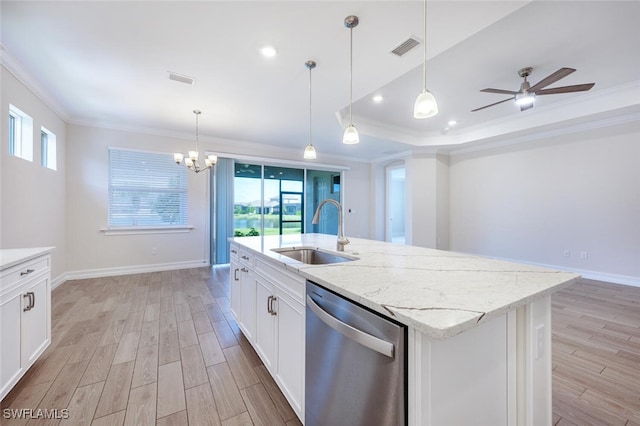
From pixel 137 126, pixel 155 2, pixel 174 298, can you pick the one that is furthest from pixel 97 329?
pixel 137 126

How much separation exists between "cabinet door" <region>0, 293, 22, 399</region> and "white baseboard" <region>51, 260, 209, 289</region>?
2881 millimetres

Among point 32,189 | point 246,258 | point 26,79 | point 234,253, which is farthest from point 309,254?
point 26,79

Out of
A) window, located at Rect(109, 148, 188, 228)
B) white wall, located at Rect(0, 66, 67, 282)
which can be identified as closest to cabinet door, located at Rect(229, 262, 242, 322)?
white wall, located at Rect(0, 66, 67, 282)

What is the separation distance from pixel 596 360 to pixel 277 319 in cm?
245

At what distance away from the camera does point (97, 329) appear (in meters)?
2.46

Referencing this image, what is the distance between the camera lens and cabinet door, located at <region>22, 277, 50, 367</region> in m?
1.65

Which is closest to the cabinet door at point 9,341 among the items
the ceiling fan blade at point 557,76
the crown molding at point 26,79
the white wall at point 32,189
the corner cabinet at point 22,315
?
the corner cabinet at point 22,315

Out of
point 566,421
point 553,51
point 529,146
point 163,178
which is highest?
point 553,51

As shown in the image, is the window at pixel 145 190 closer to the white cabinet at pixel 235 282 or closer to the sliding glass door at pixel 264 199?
the sliding glass door at pixel 264 199

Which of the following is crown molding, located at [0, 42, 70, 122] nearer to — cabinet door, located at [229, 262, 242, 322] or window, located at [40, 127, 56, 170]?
window, located at [40, 127, 56, 170]

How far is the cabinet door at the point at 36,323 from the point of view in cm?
165

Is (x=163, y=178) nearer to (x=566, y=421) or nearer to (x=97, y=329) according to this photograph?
(x=97, y=329)

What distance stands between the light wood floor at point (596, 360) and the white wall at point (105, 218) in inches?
207

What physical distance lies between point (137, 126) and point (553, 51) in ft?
19.4
